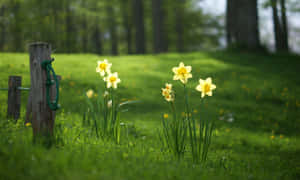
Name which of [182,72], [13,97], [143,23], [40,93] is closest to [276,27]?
[143,23]

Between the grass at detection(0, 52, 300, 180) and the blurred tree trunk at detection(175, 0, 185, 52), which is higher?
the blurred tree trunk at detection(175, 0, 185, 52)

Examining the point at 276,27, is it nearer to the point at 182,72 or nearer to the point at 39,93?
the point at 182,72

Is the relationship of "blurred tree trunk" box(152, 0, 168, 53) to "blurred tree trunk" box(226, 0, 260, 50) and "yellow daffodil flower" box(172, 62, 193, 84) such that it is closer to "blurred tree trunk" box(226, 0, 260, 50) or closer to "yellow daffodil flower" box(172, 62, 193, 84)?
"blurred tree trunk" box(226, 0, 260, 50)

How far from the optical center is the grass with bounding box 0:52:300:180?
6.94ft

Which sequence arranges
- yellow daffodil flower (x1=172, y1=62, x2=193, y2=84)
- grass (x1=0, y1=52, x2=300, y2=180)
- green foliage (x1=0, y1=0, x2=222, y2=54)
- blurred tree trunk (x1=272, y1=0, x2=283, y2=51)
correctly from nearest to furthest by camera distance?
1. grass (x1=0, y1=52, x2=300, y2=180)
2. yellow daffodil flower (x1=172, y1=62, x2=193, y2=84)
3. blurred tree trunk (x1=272, y1=0, x2=283, y2=51)
4. green foliage (x1=0, y1=0, x2=222, y2=54)

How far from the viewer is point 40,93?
97.4 inches

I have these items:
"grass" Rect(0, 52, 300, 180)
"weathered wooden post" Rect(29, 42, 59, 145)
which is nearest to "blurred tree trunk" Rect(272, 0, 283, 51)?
"grass" Rect(0, 52, 300, 180)

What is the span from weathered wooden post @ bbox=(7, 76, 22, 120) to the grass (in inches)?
7.7

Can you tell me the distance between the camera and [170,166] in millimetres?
2451

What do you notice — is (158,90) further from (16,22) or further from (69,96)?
(16,22)

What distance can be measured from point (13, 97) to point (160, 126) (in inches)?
113

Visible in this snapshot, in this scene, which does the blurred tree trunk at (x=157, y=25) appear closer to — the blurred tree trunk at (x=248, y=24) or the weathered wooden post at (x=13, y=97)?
the blurred tree trunk at (x=248, y=24)

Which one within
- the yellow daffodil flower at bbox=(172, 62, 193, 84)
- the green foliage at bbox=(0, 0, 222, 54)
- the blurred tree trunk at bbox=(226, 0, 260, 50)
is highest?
the green foliage at bbox=(0, 0, 222, 54)

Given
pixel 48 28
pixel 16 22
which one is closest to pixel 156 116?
pixel 48 28
